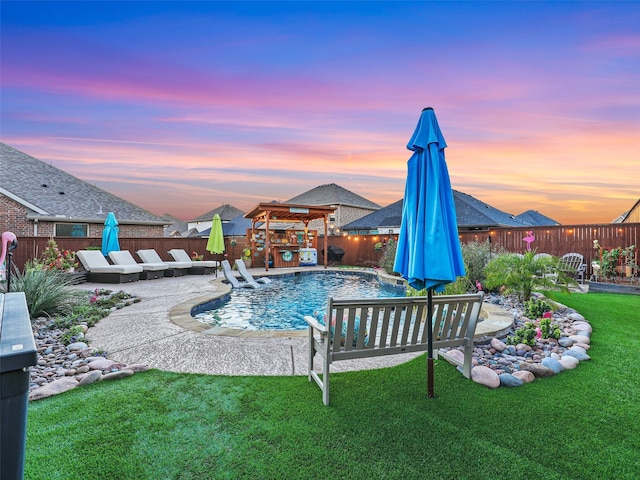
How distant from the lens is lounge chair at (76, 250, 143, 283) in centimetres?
1002

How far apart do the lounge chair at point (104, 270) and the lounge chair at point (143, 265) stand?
36cm

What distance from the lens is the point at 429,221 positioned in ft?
9.02

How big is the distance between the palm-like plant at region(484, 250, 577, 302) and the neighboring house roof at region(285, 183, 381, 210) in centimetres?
2361

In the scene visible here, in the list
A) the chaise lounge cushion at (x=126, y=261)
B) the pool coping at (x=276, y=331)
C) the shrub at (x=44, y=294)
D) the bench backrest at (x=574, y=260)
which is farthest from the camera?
the chaise lounge cushion at (x=126, y=261)

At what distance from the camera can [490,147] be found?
1109 centimetres

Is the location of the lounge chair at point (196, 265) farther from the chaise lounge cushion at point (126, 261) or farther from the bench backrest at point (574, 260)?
the bench backrest at point (574, 260)

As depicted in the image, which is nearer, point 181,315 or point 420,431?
point 420,431

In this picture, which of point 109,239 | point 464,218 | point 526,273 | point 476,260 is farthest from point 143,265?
point 464,218

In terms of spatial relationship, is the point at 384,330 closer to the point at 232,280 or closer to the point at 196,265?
the point at 232,280

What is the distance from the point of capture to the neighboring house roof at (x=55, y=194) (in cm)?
1421

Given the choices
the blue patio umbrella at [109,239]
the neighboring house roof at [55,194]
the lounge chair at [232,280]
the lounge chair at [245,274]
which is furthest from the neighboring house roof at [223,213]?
the lounge chair at [232,280]

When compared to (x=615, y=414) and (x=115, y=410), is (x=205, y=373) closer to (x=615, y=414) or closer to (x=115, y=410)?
(x=115, y=410)

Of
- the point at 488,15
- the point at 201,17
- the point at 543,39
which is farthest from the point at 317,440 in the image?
the point at 543,39

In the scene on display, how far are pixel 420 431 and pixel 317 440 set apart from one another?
74 centimetres
